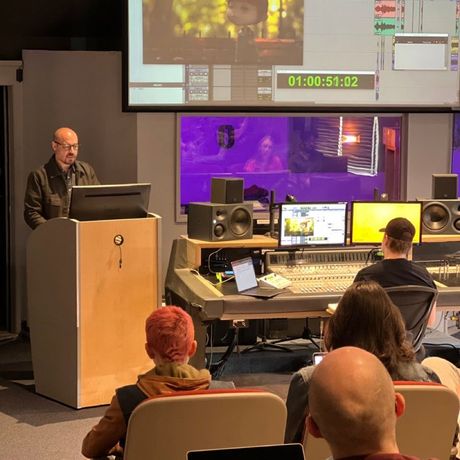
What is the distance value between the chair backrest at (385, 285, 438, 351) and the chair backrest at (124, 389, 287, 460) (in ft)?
5.83

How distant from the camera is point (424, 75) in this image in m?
7.60

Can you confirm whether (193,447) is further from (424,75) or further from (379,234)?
(424,75)

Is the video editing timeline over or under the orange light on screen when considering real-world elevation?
over

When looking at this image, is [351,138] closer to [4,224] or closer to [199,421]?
[4,224]

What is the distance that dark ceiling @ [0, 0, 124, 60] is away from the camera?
723 cm

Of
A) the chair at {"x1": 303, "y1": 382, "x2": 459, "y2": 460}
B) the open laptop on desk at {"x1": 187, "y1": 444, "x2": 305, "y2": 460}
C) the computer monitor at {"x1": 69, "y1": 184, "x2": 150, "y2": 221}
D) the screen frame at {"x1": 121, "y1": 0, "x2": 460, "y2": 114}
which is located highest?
the screen frame at {"x1": 121, "y1": 0, "x2": 460, "y2": 114}

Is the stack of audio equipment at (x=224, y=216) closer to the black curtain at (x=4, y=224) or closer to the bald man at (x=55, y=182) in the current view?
the bald man at (x=55, y=182)

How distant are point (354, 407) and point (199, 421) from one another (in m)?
1.22

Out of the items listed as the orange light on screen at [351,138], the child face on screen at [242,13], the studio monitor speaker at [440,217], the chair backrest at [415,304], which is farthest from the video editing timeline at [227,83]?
the chair backrest at [415,304]

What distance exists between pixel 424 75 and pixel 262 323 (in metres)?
2.36

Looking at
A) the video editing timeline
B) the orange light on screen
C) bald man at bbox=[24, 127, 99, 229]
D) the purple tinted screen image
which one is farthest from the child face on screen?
bald man at bbox=[24, 127, 99, 229]

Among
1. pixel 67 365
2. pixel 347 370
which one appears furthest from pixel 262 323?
pixel 347 370

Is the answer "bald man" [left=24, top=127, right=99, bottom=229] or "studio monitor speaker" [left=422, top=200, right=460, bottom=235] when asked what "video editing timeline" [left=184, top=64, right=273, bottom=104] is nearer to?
"bald man" [left=24, top=127, right=99, bottom=229]

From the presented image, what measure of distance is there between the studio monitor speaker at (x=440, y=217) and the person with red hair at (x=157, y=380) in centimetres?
313
